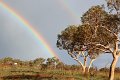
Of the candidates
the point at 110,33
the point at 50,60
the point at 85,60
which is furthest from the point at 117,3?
the point at 50,60

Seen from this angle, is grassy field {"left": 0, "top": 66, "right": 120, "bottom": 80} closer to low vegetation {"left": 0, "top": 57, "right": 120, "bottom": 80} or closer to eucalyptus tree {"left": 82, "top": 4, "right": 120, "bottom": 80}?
low vegetation {"left": 0, "top": 57, "right": 120, "bottom": 80}

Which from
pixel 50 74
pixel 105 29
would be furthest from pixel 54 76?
pixel 105 29

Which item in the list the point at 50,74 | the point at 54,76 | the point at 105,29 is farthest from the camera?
the point at 50,74

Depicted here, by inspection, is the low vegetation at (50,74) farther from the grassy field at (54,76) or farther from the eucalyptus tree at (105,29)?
the eucalyptus tree at (105,29)

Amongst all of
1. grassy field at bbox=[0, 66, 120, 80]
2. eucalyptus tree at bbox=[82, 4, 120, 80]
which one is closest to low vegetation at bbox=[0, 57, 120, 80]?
grassy field at bbox=[0, 66, 120, 80]

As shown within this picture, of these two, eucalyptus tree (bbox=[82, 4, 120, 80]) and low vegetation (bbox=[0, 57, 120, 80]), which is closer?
eucalyptus tree (bbox=[82, 4, 120, 80])

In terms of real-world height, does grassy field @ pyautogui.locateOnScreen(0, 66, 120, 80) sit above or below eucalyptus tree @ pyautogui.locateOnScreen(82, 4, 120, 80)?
below

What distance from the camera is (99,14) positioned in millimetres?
49062

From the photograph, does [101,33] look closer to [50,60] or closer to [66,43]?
[66,43]

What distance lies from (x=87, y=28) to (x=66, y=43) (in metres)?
61.5

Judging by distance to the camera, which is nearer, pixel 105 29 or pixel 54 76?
pixel 105 29

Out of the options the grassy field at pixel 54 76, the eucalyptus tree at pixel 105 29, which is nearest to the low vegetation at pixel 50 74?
the grassy field at pixel 54 76

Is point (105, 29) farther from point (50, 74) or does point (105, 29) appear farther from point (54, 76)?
point (50, 74)

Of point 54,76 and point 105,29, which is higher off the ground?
point 105,29
